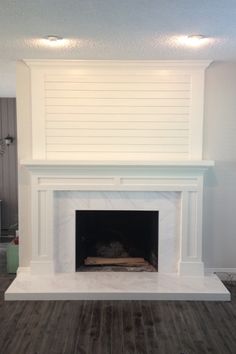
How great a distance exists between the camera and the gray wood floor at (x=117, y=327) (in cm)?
285

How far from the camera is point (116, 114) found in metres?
4.03

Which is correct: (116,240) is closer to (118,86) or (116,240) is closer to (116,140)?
(116,140)

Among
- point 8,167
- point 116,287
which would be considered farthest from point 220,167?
point 8,167

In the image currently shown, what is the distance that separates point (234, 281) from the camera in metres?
4.20

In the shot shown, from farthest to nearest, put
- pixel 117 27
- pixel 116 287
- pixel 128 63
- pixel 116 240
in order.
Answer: pixel 116 240 < pixel 128 63 < pixel 116 287 < pixel 117 27

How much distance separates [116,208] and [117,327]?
1.33 meters

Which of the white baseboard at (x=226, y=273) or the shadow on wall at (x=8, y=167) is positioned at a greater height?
the shadow on wall at (x=8, y=167)

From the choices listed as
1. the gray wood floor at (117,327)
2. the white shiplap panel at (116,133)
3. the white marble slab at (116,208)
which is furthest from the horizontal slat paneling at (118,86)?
the gray wood floor at (117,327)

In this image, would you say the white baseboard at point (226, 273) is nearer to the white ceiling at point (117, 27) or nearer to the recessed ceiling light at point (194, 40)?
the white ceiling at point (117, 27)

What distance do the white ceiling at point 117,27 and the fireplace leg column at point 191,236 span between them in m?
1.50

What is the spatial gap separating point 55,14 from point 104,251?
9.53 ft

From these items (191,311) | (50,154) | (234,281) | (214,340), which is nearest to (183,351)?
(214,340)

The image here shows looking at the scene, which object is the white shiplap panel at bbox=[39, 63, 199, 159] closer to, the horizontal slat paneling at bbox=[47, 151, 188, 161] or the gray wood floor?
the horizontal slat paneling at bbox=[47, 151, 188, 161]

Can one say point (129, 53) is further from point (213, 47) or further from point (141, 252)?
point (141, 252)
